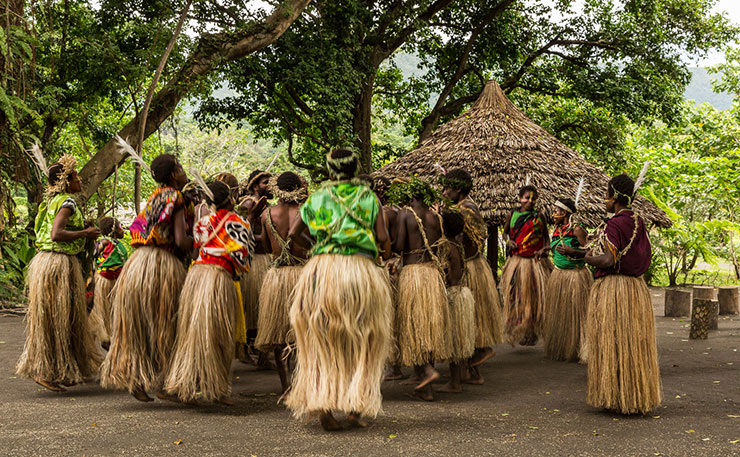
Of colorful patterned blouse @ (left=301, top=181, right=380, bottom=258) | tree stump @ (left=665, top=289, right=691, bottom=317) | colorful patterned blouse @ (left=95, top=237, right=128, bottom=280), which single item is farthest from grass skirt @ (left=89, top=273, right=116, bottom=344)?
tree stump @ (left=665, top=289, right=691, bottom=317)

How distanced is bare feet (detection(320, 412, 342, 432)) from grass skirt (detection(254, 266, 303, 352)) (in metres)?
1.19

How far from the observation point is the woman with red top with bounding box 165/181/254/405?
15.6ft

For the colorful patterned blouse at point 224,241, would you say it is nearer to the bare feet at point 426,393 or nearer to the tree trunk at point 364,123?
the bare feet at point 426,393

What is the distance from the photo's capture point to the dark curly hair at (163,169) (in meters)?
5.08

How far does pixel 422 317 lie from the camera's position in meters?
5.36

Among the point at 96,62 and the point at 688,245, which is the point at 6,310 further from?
the point at 688,245

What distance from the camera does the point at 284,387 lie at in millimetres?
5559

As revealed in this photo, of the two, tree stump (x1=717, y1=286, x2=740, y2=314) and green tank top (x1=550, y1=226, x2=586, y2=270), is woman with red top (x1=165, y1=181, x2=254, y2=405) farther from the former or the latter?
tree stump (x1=717, y1=286, x2=740, y2=314)

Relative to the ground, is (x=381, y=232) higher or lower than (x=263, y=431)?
higher

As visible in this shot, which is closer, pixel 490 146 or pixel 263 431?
pixel 263 431

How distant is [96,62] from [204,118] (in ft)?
15.3

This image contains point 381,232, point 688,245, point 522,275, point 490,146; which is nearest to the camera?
point 381,232

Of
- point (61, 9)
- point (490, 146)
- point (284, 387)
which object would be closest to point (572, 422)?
point (284, 387)

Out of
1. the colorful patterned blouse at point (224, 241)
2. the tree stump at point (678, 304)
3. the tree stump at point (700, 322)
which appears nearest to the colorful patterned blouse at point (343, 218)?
the colorful patterned blouse at point (224, 241)
